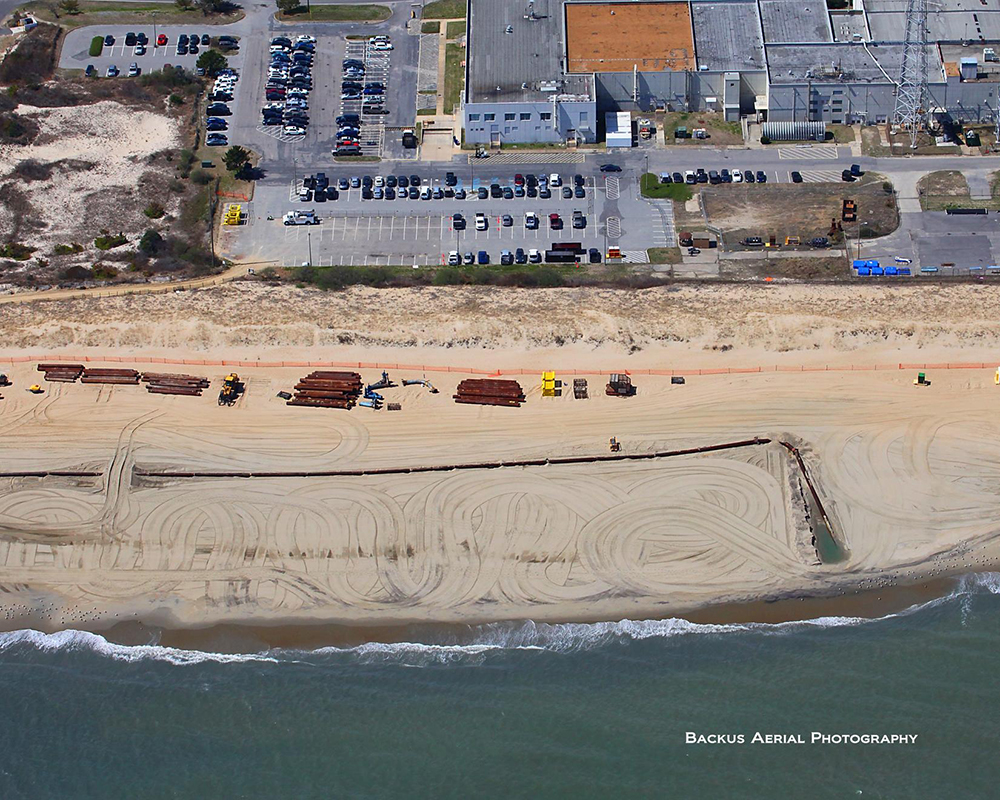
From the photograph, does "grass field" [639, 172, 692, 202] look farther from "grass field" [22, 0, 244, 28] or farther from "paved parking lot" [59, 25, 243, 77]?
"grass field" [22, 0, 244, 28]

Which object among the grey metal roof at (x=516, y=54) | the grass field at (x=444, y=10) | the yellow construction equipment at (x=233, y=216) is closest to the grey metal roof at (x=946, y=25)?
the grey metal roof at (x=516, y=54)

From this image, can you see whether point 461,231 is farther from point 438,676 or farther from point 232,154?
point 438,676

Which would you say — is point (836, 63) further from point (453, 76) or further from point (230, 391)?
point (230, 391)

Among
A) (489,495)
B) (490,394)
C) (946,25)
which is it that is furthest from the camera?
(946,25)

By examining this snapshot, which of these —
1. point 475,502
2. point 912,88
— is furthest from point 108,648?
point 912,88

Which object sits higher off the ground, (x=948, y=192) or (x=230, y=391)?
(x=948, y=192)

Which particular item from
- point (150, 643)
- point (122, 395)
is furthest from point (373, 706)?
point (122, 395)

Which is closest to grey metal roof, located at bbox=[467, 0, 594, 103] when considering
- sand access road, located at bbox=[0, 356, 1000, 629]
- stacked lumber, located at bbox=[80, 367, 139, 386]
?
sand access road, located at bbox=[0, 356, 1000, 629]

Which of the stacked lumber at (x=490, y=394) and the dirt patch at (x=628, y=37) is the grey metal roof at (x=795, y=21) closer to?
the dirt patch at (x=628, y=37)
